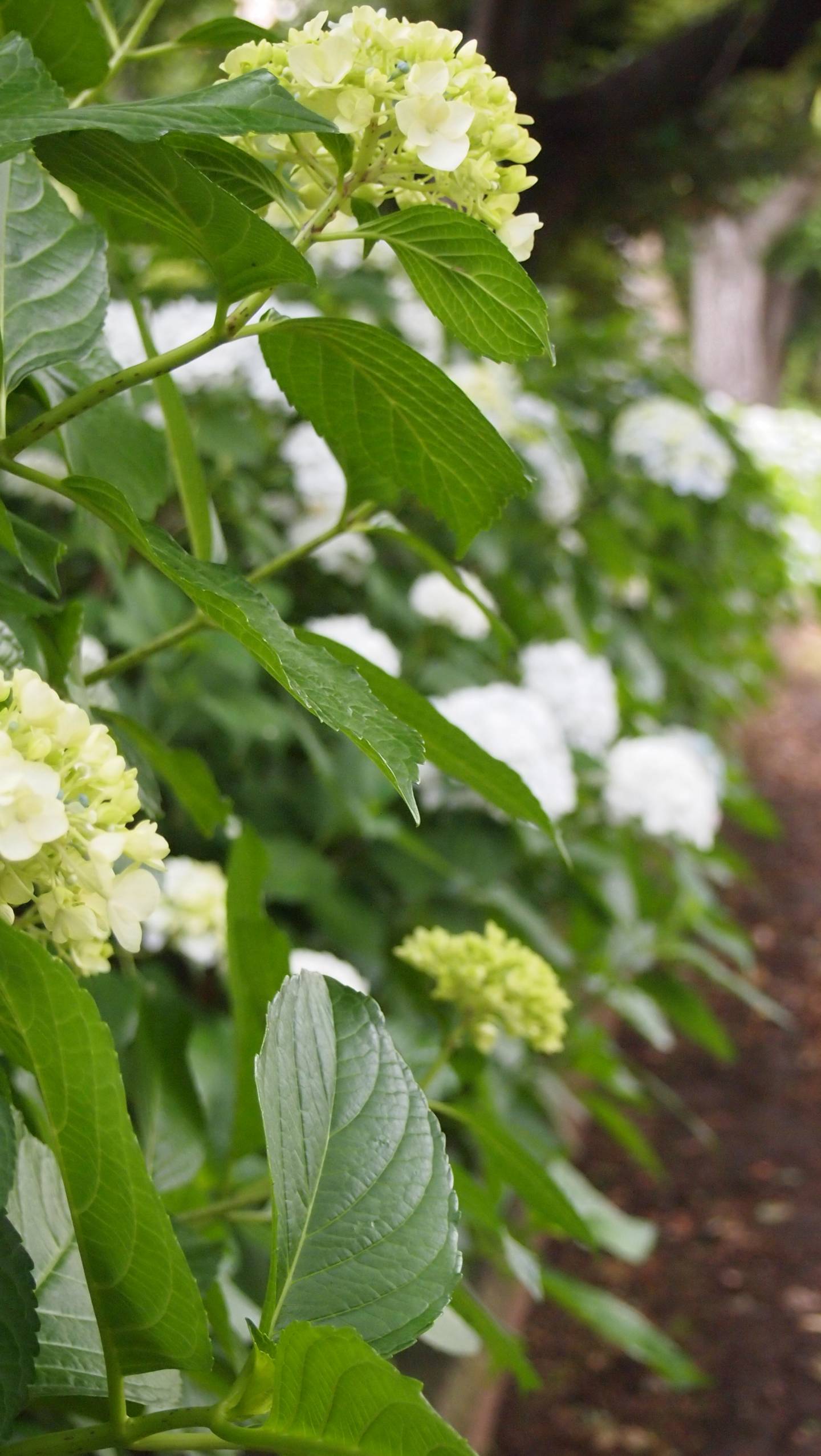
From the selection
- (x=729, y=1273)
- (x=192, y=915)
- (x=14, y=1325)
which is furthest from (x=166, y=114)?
(x=729, y=1273)

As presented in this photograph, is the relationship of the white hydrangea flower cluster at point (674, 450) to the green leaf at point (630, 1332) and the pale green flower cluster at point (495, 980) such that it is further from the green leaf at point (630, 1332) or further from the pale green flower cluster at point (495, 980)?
the pale green flower cluster at point (495, 980)

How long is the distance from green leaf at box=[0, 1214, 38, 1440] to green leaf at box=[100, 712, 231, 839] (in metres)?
0.33

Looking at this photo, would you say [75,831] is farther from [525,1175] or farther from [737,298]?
[737,298]

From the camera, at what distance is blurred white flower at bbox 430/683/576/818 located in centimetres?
175

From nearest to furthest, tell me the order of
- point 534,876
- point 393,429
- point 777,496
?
point 393,429 → point 534,876 → point 777,496

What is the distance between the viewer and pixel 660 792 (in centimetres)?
212

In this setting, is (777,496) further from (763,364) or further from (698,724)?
(763,364)

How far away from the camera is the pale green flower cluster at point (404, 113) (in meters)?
A: 0.45

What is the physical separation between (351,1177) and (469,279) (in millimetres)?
320

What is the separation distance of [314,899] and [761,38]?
350 cm

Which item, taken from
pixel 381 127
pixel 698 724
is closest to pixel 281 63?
pixel 381 127

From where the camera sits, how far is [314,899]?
1727 mm

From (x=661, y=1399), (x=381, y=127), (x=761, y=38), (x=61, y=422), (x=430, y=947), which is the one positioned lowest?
(x=661, y=1399)

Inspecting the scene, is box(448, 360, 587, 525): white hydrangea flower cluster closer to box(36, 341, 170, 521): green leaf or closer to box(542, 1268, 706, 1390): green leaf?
box(542, 1268, 706, 1390): green leaf
